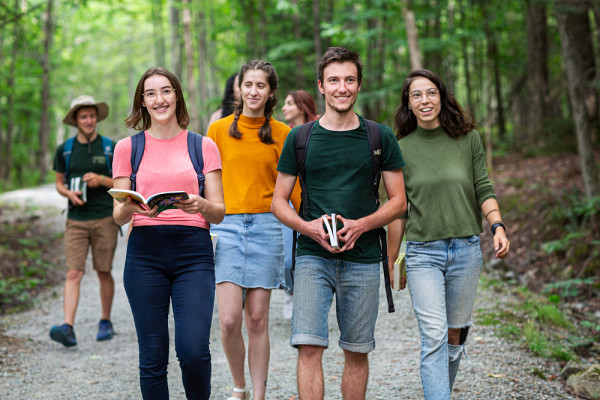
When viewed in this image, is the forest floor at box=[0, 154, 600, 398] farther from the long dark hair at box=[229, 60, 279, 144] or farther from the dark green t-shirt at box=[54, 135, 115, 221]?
the long dark hair at box=[229, 60, 279, 144]

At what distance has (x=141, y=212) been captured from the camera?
3.34 meters

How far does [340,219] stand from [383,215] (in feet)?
1.01

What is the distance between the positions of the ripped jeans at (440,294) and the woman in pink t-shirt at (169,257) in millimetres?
1389

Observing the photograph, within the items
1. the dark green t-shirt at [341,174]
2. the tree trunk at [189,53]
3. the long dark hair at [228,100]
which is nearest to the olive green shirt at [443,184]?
the dark green t-shirt at [341,174]

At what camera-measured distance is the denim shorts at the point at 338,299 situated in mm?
3631

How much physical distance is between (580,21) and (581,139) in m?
6.07

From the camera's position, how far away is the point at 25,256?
11922mm

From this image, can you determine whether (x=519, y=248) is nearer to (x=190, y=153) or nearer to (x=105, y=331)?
(x=105, y=331)

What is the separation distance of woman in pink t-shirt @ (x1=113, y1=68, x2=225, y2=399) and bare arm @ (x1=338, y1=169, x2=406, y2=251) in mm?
801

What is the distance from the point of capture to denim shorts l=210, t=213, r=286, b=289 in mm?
4445

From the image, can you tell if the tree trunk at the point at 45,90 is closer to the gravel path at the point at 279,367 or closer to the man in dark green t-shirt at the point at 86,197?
the man in dark green t-shirt at the point at 86,197

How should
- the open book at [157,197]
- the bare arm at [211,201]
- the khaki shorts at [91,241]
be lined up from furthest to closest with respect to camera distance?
the khaki shorts at [91,241], the bare arm at [211,201], the open book at [157,197]

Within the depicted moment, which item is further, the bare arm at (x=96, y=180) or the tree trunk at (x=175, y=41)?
the tree trunk at (x=175, y=41)

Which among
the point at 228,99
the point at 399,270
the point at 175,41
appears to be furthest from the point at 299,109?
the point at 175,41
